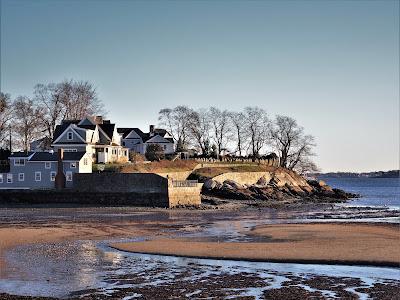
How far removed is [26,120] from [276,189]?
1389 inches

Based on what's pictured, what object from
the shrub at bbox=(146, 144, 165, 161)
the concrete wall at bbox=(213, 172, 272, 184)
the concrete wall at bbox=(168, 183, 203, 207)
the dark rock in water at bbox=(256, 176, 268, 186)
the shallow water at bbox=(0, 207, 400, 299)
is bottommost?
the shallow water at bbox=(0, 207, 400, 299)

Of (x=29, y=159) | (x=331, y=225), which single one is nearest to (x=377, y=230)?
(x=331, y=225)

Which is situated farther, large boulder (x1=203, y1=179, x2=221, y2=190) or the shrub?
the shrub

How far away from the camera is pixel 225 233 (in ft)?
131

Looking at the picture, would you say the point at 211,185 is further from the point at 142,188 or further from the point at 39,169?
the point at 39,169

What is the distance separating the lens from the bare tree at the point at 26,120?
8344 cm

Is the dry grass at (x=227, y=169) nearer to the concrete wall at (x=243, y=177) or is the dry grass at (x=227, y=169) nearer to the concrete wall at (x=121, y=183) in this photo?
the concrete wall at (x=243, y=177)

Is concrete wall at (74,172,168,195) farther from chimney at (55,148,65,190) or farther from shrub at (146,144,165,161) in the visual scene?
shrub at (146,144,165,161)

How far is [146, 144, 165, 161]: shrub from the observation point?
84.9m

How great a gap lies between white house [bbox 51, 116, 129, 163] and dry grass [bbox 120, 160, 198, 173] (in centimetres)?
483

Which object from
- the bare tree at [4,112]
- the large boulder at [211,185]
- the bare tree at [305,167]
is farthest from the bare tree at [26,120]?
the bare tree at [305,167]

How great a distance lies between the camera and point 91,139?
75.4 metres

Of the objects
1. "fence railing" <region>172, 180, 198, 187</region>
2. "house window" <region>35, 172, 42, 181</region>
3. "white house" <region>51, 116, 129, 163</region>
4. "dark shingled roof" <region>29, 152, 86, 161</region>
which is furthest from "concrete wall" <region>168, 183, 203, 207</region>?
"house window" <region>35, 172, 42, 181</region>

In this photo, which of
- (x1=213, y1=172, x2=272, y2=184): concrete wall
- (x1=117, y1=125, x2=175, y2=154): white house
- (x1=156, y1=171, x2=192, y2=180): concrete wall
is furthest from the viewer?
(x1=117, y1=125, x2=175, y2=154): white house
